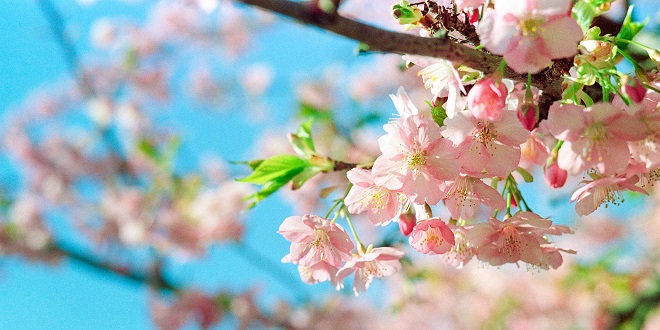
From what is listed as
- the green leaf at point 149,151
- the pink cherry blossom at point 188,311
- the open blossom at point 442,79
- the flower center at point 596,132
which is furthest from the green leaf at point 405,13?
the pink cherry blossom at point 188,311

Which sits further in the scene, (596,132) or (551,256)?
(551,256)

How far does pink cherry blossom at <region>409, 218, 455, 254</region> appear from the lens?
868mm

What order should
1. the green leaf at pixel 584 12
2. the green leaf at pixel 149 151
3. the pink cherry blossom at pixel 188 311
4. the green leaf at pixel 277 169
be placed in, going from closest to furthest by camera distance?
the green leaf at pixel 584 12 → the green leaf at pixel 277 169 → the green leaf at pixel 149 151 → the pink cherry blossom at pixel 188 311

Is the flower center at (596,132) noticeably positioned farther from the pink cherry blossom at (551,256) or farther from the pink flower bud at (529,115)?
the pink cherry blossom at (551,256)

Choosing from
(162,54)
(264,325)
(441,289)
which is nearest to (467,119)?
(264,325)

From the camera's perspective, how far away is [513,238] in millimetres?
934

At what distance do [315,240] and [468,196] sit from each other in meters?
0.27

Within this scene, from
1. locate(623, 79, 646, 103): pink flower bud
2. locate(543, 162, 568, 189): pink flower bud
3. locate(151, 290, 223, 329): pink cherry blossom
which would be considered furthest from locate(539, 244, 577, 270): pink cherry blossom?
locate(151, 290, 223, 329): pink cherry blossom

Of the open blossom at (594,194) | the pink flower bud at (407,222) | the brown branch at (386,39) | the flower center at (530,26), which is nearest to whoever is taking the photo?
the brown branch at (386,39)

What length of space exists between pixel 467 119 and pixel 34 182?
813cm

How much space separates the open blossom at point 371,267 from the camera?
100 cm

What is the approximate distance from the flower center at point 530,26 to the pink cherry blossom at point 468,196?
27 centimetres

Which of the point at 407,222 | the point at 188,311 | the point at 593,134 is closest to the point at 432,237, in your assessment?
the point at 407,222

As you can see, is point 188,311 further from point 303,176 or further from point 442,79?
point 442,79
